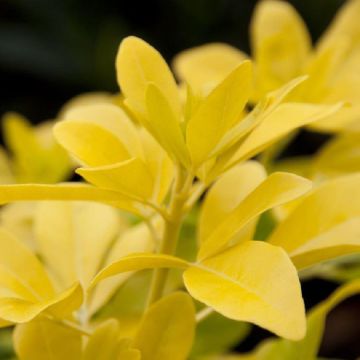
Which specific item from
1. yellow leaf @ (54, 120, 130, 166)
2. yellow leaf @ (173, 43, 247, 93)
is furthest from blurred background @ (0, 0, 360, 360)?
yellow leaf @ (54, 120, 130, 166)

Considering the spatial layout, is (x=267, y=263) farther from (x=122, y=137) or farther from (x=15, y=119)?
(x=15, y=119)

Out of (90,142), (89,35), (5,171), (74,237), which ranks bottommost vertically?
(89,35)

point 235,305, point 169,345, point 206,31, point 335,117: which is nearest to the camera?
point 235,305

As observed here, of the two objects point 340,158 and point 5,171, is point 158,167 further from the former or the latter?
point 5,171

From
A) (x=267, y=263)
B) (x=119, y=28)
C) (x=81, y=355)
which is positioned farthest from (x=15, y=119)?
(x=119, y=28)

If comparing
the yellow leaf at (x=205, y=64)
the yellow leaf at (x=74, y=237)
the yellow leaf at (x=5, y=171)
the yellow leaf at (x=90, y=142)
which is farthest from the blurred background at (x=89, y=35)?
the yellow leaf at (x=90, y=142)

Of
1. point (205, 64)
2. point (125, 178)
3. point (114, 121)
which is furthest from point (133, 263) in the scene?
point (205, 64)
